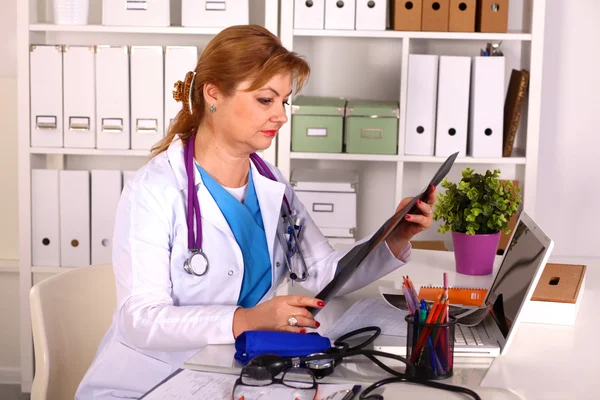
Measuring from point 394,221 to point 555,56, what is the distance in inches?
76.5

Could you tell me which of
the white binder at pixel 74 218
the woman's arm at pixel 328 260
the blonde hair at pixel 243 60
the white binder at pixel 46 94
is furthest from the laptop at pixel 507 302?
the white binder at pixel 46 94

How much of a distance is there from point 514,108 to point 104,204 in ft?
5.12

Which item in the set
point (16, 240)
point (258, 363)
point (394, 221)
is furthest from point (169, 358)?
point (16, 240)

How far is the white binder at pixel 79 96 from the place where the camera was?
9.73 feet

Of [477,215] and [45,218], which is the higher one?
[477,215]

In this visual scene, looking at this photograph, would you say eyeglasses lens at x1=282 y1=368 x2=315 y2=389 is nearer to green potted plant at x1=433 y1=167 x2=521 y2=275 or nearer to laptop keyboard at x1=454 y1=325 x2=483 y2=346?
laptop keyboard at x1=454 y1=325 x2=483 y2=346

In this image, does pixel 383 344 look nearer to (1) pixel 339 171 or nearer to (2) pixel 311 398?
(2) pixel 311 398

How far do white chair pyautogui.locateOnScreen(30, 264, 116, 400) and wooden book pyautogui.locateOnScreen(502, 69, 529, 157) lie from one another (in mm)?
1623

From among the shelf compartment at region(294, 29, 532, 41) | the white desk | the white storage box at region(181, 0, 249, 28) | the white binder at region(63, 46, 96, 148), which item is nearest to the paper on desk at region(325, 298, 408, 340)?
the white desk

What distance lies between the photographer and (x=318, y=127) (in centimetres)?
297

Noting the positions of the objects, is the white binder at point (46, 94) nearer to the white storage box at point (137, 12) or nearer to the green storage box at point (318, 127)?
the white storage box at point (137, 12)

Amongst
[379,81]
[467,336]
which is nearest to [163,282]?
A: [467,336]

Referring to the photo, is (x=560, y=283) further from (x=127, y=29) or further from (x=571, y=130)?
(x=127, y=29)

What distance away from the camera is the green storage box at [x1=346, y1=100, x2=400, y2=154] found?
2.94 metres
